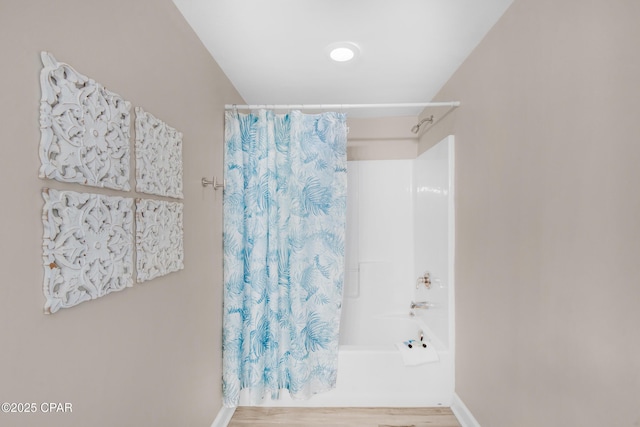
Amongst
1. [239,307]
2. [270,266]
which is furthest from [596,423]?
[239,307]

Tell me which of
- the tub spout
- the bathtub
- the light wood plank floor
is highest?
the tub spout

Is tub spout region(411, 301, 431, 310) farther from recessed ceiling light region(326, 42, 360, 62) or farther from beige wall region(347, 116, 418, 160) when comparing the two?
recessed ceiling light region(326, 42, 360, 62)

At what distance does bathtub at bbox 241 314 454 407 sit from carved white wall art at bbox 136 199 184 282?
1.39 metres

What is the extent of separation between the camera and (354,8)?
1.48m

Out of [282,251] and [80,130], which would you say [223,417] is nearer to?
[282,251]

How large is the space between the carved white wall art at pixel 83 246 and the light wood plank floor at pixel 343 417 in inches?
61.8

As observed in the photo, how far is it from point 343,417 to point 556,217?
1.82m

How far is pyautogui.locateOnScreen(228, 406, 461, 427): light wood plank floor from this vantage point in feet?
6.67

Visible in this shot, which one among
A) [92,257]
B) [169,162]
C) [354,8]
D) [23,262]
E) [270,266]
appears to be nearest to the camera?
[23,262]

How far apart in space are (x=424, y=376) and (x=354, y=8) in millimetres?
2310

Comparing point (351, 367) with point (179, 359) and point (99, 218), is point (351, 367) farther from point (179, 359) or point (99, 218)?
point (99, 218)

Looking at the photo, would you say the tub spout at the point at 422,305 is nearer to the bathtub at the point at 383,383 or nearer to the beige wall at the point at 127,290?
the bathtub at the point at 383,383

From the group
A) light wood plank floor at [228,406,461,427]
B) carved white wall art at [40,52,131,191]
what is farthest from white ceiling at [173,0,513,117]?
light wood plank floor at [228,406,461,427]

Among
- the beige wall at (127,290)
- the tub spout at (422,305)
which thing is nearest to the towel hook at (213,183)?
the beige wall at (127,290)
